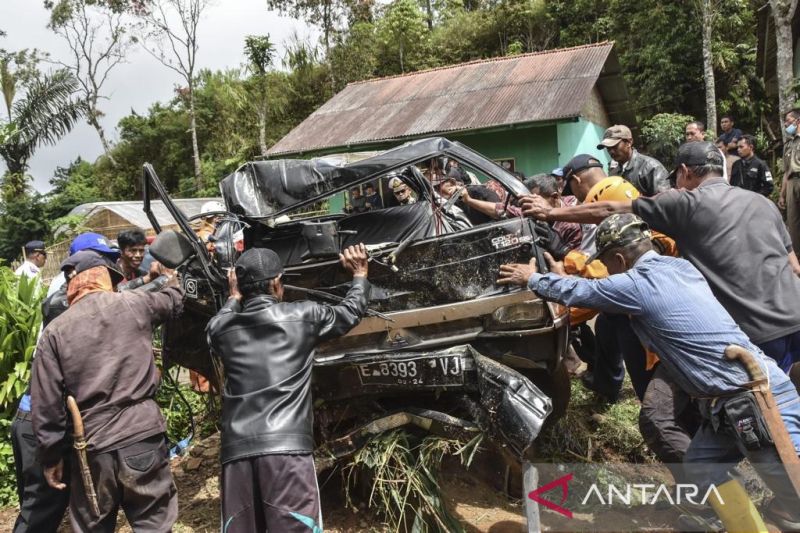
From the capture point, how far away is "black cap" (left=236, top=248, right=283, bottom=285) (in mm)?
2842

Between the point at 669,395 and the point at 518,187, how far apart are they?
1598mm

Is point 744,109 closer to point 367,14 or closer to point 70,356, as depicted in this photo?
point 367,14

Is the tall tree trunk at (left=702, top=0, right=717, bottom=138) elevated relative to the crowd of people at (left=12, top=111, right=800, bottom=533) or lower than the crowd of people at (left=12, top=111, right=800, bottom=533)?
elevated

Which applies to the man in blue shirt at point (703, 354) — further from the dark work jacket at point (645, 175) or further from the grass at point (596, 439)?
the dark work jacket at point (645, 175)

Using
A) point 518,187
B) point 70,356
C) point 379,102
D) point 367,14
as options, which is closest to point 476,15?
point 367,14

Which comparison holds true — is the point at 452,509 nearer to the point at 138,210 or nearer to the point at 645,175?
the point at 645,175

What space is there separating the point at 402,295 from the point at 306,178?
1027 mm

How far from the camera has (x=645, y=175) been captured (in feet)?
15.2

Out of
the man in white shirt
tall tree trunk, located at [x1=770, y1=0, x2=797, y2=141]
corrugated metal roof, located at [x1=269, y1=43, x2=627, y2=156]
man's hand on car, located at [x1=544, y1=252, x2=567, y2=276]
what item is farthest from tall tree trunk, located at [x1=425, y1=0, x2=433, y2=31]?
man's hand on car, located at [x1=544, y1=252, x2=567, y2=276]

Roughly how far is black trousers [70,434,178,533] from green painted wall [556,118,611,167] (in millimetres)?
11206

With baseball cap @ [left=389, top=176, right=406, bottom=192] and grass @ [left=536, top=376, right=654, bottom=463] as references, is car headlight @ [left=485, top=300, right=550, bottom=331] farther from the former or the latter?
baseball cap @ [left=389, top=176, right=406, bottom=192]

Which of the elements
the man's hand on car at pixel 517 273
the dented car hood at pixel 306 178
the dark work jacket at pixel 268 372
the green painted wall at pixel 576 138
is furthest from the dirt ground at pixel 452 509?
the green painted wall at pixel 576 138

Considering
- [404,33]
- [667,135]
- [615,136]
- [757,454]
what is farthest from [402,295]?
[404,33]

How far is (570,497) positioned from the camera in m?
3.84
